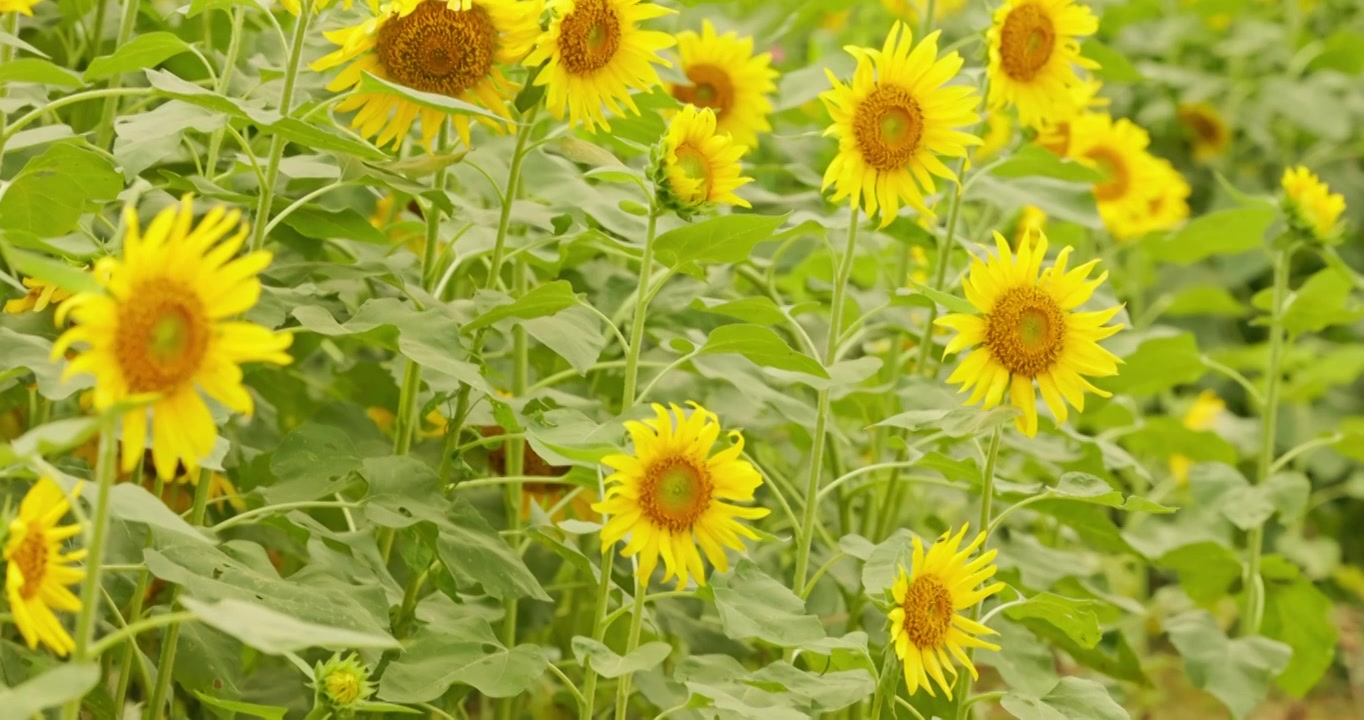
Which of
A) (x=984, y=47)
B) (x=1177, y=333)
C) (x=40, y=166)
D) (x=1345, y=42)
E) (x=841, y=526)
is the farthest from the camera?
(x=1345, y=42)

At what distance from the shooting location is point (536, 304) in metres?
1.32

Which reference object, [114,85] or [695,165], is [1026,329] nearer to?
[695,165]

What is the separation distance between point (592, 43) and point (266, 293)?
0.38 meters

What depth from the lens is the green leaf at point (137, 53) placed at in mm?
1230

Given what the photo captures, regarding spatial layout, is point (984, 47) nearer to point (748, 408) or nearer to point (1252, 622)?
point (748, 408)

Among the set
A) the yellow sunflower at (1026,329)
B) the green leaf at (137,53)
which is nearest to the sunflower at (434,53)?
the green leaf at (137,53)

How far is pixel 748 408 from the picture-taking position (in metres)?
1.74

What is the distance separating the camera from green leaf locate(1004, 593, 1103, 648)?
1356 millimetres

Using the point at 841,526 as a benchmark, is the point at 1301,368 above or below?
above

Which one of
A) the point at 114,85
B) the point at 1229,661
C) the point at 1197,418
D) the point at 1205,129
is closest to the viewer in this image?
the point at 114,85

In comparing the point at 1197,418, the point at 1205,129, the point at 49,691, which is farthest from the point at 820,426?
the point at 1205,129

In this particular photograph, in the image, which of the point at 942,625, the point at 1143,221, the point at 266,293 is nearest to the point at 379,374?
the point at 266,293

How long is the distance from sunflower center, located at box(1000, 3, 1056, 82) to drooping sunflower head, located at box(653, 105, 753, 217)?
429 mm

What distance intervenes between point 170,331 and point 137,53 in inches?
18.9
